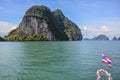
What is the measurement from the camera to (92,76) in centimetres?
3177

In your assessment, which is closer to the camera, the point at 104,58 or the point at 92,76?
the point at 104,58

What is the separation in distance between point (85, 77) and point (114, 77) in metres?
4.15

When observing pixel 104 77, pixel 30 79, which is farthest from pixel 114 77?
pixel 30 79

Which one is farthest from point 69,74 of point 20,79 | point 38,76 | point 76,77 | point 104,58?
point 104,58

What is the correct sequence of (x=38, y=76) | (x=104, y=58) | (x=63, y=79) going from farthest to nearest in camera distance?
(x=38, y=76) < (x=63, y=79) < (x=104, y=58)

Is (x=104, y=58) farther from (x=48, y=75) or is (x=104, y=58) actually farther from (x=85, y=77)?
(x=48, y=75)

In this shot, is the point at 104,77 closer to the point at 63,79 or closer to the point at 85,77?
the point at 85,77

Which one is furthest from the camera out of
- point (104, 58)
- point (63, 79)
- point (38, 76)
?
point (38, 76)

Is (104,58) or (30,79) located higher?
(104,58)

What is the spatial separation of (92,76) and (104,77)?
194 centimetres

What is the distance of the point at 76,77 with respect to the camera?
3148 centimetres

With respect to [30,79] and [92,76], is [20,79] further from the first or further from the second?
[92,76]

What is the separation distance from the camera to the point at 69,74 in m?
33.7

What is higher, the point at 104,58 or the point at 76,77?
the point at 104,58
